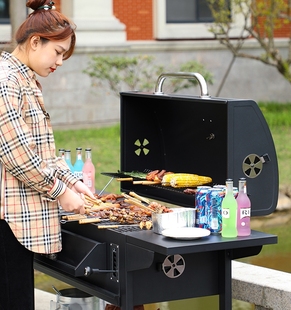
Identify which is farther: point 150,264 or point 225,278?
point 225,278

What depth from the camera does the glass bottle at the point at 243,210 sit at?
13.6ft

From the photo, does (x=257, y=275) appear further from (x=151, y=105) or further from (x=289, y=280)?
(x=151, y=105)

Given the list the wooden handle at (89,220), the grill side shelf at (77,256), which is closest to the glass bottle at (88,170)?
the grill side shelf at (77,256)

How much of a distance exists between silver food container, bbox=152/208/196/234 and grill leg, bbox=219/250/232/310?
0.27 metres

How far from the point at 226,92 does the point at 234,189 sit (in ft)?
48.8

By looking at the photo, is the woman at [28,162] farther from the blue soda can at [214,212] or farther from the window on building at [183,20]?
the window on building at [183,20]

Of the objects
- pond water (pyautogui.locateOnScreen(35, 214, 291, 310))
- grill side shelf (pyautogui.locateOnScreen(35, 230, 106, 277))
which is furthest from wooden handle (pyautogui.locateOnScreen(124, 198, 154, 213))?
pond water (pyautogui.locateOnScreen(35, 214, 291, 310))

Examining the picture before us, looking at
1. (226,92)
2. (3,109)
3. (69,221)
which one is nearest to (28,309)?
(69,221)

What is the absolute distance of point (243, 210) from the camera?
416 cm

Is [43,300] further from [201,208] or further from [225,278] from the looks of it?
[201,208]

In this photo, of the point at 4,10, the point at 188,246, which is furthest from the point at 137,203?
the point at 4,10

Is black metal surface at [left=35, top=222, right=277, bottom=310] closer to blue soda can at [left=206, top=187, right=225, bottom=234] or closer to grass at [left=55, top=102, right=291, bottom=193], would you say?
blue soda can at [left=206, top=187, right=225, bottom=234]

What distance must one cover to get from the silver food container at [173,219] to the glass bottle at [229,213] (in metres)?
0.22

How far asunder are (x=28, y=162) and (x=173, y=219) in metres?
0.81
